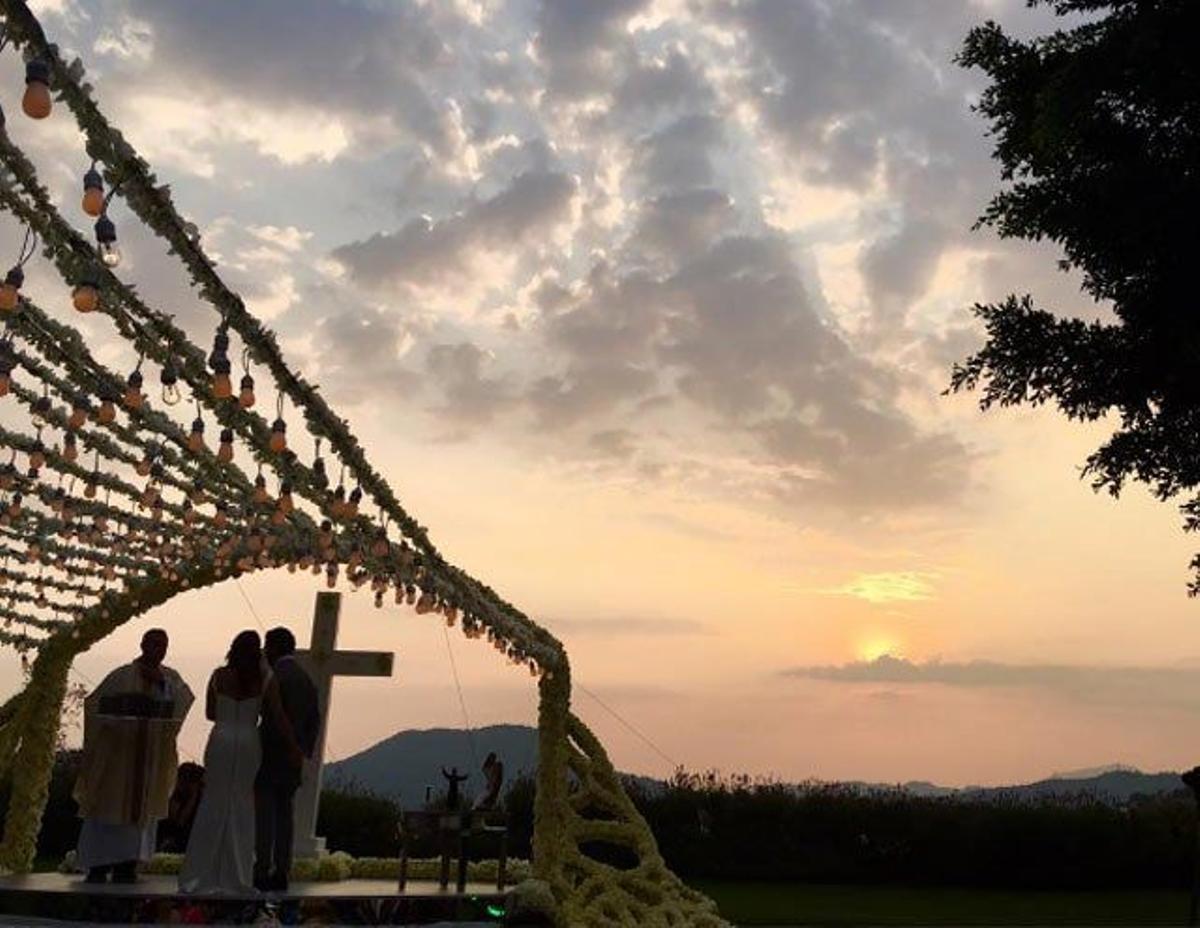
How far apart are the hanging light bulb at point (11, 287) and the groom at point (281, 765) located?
6.37 m

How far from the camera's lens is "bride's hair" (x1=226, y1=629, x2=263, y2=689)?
1220 centimetres

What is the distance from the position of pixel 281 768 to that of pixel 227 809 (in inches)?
21.5

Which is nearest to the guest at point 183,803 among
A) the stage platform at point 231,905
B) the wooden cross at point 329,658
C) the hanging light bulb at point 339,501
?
the wooden cross at point 329,658

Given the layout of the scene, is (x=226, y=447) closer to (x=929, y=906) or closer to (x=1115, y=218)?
(x=1115, y=218)

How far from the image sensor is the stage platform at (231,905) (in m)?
11.8

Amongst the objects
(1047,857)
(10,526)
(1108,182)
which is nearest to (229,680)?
(10,526)

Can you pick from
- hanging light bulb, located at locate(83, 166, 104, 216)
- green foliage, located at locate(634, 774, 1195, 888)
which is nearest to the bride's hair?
hanging light bulb, located at locate(83, 166, 104, 216)

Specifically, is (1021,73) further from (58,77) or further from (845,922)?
(58,77)

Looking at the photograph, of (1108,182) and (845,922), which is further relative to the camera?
(845,922)

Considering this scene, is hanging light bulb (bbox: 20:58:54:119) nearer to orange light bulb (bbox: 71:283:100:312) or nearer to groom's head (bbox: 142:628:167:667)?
orange light bulb (bbox: 71:283:100:312)

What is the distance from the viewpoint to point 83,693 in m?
26.6

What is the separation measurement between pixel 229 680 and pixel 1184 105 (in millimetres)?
11023

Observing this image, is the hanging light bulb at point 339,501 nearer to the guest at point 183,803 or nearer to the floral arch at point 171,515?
the floral arch at point 171,515

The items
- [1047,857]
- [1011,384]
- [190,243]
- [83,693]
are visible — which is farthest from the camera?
[83,693]
